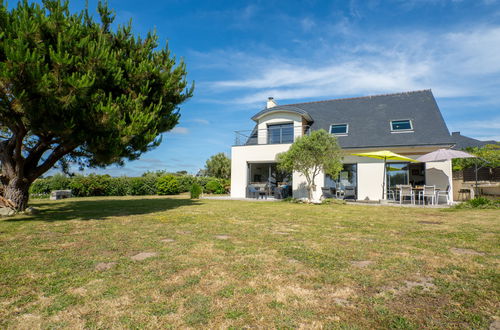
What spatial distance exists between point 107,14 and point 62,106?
499 centimetres

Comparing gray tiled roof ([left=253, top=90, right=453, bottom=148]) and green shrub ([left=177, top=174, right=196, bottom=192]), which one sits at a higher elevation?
gray tiled roof ([left=253, top=90, right=453, bottom=148])

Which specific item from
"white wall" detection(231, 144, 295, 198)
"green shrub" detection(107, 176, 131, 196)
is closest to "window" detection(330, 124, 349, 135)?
"white wall" detection(231, 144, 295, 198)

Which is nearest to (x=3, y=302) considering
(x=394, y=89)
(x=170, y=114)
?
(x=170, y=114)

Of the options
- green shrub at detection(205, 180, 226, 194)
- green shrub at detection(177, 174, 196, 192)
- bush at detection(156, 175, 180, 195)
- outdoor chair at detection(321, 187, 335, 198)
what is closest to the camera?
outdoor chair at detection(321, 187, 335, 198)

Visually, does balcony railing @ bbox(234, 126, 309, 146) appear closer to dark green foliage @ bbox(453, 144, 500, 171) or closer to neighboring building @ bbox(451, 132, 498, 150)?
dark green foliage @ bbox(453, 144, 500, 171)

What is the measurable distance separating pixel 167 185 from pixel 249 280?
21.3 meters

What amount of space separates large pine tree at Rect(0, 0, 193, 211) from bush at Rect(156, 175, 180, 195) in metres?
12.3

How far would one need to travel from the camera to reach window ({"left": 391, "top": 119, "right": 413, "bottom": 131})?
55.7 ft

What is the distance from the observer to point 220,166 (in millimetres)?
35844

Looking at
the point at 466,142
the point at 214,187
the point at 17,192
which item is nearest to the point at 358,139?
the point at 214,187

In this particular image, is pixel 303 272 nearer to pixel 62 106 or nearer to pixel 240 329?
pixel 240 329

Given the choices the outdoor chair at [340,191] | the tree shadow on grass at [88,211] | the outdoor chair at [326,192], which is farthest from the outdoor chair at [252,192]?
the tree shadow on grass at [88,211]

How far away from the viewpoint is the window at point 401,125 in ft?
55.7

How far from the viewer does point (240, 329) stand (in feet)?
6.91
